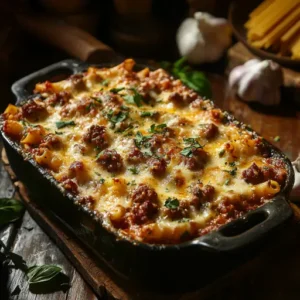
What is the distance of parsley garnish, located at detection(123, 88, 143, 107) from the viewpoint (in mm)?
2480

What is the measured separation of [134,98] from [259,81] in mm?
890

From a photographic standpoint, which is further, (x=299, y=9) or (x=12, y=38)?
(x=12, y=38)

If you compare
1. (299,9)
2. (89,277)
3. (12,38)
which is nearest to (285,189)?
(89,277)

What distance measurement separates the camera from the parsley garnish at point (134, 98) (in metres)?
2.48

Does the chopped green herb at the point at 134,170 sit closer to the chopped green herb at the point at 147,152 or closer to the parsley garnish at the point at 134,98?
the chopped green herb at the point at 147,152

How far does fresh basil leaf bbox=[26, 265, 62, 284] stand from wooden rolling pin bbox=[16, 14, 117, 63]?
138 cm

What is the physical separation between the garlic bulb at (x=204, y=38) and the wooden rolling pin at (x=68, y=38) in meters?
0.47

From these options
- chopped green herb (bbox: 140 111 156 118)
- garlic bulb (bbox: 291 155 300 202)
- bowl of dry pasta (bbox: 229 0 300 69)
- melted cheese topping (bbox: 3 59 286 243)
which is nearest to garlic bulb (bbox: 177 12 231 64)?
bowl of dry pasta (bbox: 229 0 300 69)

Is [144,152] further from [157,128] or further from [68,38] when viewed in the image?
[68,38]

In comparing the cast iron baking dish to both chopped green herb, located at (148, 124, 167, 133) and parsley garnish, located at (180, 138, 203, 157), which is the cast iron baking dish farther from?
chopped green herb, located at (148, 124, 167, 133)

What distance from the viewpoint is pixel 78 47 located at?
331 cm

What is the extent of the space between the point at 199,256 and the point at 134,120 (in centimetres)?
77

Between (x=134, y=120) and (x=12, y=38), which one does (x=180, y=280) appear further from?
(x=12, y=38)

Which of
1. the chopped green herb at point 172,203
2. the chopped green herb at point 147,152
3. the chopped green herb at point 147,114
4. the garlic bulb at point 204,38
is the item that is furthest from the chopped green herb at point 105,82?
the garlic bulb at point 204,38
